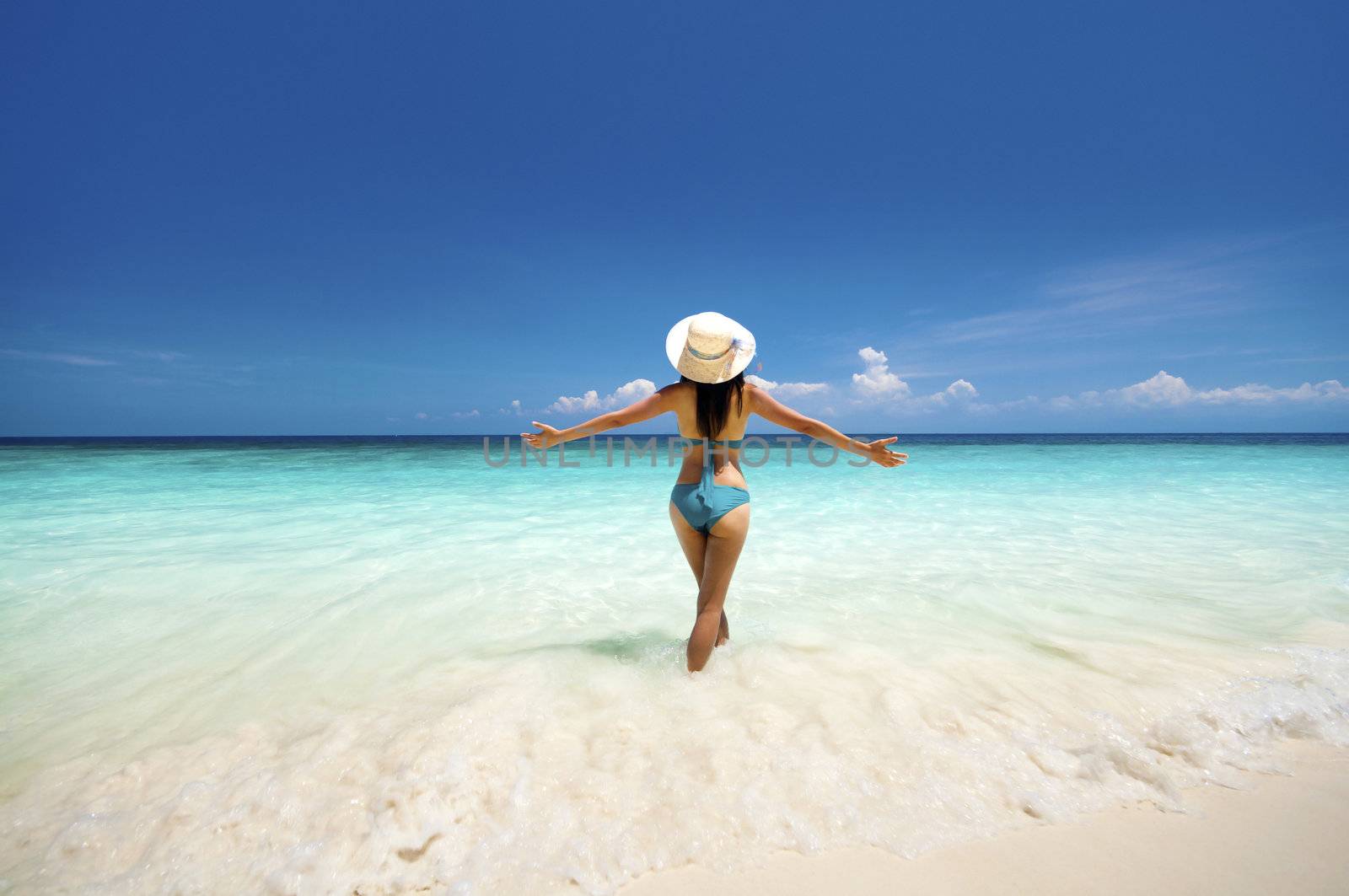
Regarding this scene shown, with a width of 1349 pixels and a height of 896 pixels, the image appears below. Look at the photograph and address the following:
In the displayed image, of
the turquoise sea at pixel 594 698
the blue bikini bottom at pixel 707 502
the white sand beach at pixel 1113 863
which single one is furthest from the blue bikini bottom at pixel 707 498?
the white sand beach at pixel 1113 863

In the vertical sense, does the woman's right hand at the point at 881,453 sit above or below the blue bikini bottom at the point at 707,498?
above

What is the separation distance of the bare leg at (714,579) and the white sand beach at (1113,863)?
1288 millimetres

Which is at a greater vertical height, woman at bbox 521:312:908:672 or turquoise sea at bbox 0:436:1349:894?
woman at bbox 521:312:908:672

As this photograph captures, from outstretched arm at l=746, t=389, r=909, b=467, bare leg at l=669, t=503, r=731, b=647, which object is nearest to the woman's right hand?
outstretched arm at l=746, t=389, r=909, b=467

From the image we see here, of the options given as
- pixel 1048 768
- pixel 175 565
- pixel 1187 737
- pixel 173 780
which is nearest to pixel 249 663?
pixel 173 780

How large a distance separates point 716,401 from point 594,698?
1781 mm

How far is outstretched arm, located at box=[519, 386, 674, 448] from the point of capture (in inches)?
120

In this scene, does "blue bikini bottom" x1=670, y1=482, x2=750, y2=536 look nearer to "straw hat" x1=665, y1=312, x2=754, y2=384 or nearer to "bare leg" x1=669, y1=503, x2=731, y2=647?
"bare leg" x1=669, y1=503, x2=731, y2=647

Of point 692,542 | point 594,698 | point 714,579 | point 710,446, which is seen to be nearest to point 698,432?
point 710,446

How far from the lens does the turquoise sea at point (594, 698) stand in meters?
2.02

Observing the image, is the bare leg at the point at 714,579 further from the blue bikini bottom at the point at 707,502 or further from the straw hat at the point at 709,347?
the straw hat at the point at 709,347

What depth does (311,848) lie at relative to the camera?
77.2 inches

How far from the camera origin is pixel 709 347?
2.85 meters

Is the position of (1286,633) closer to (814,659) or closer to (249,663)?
(814,659)
